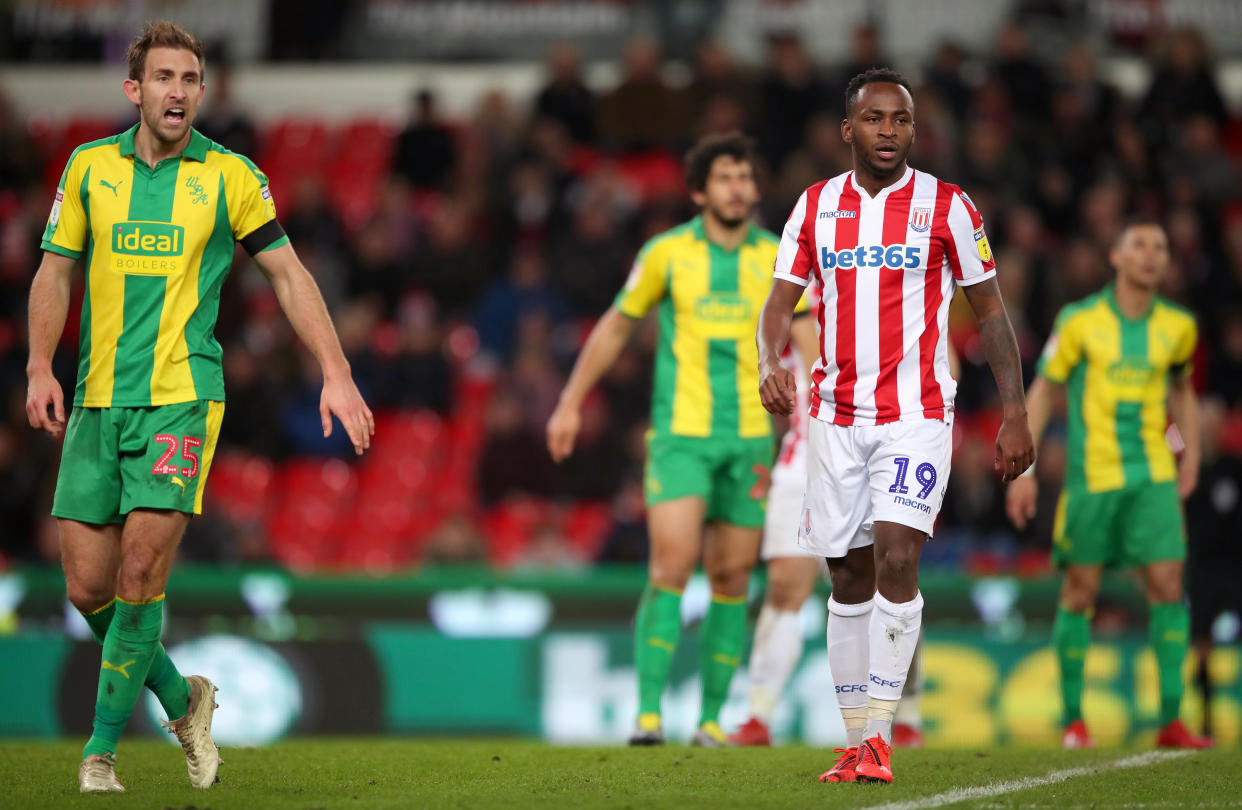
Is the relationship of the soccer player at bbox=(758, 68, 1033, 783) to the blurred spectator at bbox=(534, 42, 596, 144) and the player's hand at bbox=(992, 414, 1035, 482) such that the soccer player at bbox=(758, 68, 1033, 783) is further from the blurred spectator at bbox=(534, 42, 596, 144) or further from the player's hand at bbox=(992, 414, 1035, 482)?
the blurred spectator at bbox=(534, 42, 596, 144)

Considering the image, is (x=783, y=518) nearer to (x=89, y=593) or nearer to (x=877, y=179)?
(x=877, y=179)

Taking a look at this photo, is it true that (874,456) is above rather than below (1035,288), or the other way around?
below

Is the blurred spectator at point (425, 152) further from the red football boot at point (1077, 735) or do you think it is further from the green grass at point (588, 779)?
the green grass at point (588, 779)

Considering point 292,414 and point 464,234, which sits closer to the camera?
point 292,414

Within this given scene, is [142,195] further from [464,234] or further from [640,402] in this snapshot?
[464,234]

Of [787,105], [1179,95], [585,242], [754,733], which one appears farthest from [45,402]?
[1179,95]

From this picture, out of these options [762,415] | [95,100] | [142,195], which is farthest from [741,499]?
[95,100]

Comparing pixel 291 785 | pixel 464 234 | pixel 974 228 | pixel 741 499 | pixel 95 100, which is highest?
pixel 95 100

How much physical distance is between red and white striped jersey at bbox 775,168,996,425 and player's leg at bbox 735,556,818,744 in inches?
104

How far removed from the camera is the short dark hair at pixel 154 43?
17.9 ft

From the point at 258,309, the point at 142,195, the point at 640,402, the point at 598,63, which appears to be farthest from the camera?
the point at 598,63

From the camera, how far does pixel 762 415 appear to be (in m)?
7.68

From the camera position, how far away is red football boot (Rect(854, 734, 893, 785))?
17.5ft

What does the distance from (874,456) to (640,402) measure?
25.5ft
